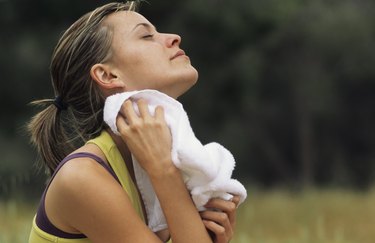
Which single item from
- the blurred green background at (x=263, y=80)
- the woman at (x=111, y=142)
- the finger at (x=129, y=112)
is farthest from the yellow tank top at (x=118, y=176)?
the blurred green background at (x=263, y=80)

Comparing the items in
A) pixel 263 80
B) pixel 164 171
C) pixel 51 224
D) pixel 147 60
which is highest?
pixel 147 60

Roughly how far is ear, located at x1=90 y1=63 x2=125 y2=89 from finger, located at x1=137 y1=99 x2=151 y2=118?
13 centimetres

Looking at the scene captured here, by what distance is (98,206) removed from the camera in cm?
185

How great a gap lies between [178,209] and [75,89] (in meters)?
0.48

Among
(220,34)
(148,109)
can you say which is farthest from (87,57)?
(220,34)

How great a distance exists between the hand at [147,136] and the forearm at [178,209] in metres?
0.03

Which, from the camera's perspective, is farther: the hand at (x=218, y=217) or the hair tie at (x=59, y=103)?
the hair tie at (x=59, y=103)

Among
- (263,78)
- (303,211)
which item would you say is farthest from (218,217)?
(263,78)

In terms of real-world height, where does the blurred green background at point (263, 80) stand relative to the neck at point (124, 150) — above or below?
below

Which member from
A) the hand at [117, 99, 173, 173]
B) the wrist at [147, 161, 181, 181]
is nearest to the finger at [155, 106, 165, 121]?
the hand at [117, 99, 173, 173]

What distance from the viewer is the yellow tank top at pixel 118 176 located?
A: 1.97m

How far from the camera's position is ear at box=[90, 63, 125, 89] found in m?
2.03

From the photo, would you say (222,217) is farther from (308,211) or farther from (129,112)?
(308,211)

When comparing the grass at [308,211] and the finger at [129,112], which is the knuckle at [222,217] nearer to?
the finger at [129,112]
